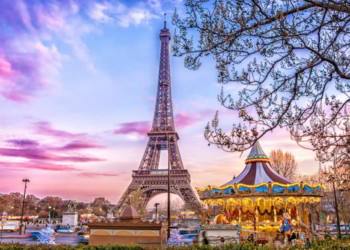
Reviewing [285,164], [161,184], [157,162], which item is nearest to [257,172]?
[285,164]

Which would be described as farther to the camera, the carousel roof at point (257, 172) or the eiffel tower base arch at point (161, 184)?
the eiffel tower base arch at point (161, 184)

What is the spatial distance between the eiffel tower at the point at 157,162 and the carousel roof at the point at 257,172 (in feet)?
76.6

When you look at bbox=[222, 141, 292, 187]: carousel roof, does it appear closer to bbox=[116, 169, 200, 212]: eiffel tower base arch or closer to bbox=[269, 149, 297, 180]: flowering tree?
bbox=[269, 149, 297, 180]: flowering tree

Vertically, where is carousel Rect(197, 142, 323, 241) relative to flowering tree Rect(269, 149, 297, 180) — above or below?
below

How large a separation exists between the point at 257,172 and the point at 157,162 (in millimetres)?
36763

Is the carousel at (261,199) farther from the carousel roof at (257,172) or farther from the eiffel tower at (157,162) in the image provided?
the eiffel tower at (157,162)

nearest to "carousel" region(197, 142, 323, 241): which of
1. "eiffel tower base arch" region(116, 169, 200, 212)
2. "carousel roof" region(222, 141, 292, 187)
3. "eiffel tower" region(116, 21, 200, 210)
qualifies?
"carousel roof" region(222, 141, 292, 187)

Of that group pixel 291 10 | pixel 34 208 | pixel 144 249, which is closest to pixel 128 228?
pixel 144 249

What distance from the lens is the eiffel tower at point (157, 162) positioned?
50.8m

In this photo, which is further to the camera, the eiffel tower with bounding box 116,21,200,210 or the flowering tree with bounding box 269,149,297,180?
the eiffel tower with bounding box 116,21,200,210

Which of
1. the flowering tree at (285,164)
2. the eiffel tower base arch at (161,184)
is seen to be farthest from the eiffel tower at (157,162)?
the flowering tree at (285,164)

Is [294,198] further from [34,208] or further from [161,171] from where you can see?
[34,208]

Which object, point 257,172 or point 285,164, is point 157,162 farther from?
point 257,172

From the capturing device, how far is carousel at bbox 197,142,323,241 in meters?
19.9
